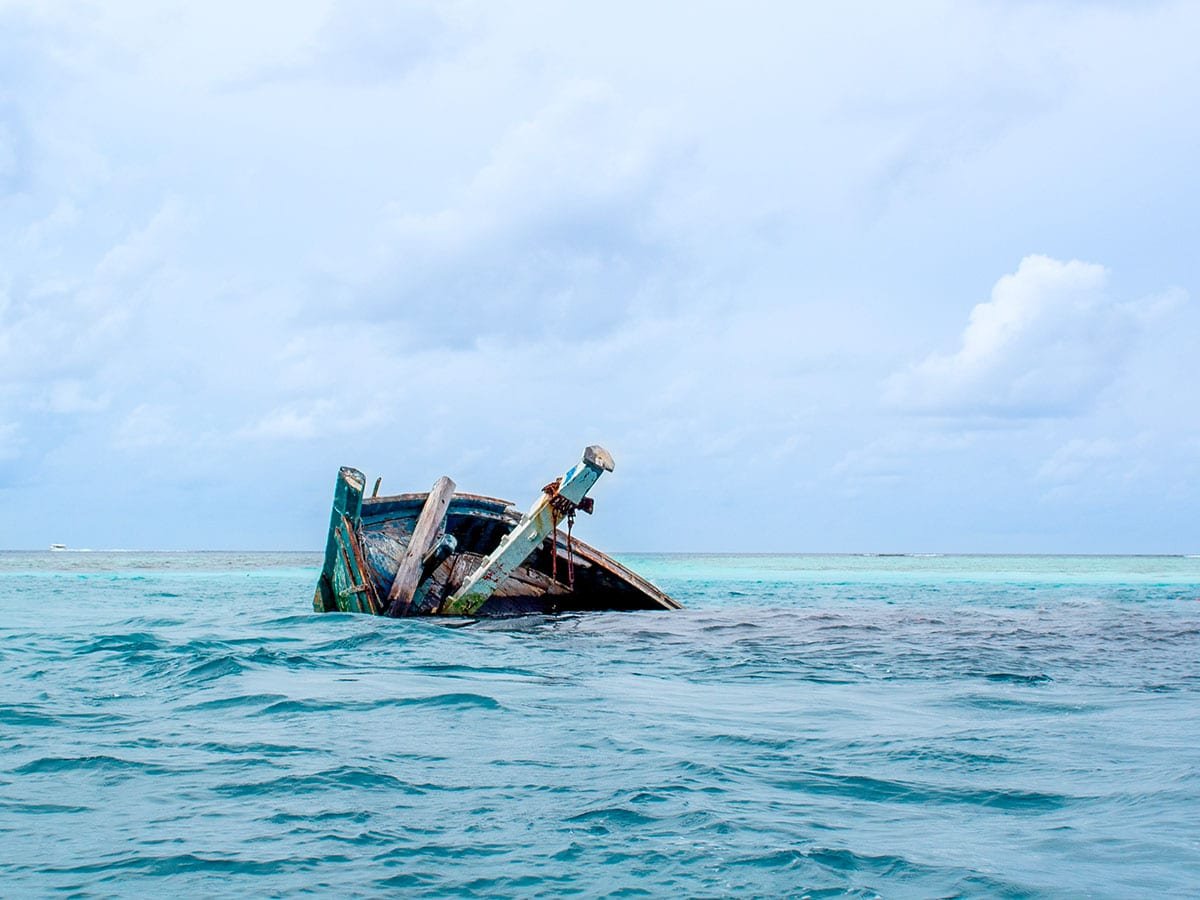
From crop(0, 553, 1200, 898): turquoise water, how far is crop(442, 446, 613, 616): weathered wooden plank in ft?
13.0

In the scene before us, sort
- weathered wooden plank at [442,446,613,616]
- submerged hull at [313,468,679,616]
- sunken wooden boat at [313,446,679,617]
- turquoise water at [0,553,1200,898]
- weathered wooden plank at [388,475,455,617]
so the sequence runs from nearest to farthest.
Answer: turquoise water at [0,553,1200,898]
weathered wooden plank at [442,446,613,616]
sunken wooden boat at [313,446,679,617]
weathered wooden plank at [388,475,455,617]
submerged hull at [313,468,679,616]

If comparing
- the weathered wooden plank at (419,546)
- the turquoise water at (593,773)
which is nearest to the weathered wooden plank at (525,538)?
the weathered wooden plank at (419,546)

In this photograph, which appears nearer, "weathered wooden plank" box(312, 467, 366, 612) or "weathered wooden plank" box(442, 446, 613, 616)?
"weathered wooden plank" box(442, 446, 613, 616)

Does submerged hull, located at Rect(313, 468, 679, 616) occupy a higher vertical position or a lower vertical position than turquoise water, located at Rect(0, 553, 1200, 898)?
higher

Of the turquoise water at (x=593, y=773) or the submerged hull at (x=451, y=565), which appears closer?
the turquoise water at (x=593, y=773)

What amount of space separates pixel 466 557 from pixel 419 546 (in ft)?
6.10

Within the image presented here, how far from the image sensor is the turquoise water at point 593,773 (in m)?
4.19

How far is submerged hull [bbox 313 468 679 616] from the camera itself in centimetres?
1711

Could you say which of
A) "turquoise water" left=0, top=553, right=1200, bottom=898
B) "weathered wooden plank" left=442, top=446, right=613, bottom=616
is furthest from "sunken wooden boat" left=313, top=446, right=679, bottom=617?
"turquoise water" left=0, top=553, right=1200, bottom=898

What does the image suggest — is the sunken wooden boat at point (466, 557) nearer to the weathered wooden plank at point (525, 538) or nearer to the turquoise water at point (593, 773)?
the weathered wooden plank at point (525, 538)

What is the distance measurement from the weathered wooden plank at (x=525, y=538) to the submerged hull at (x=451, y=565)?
0.12 m

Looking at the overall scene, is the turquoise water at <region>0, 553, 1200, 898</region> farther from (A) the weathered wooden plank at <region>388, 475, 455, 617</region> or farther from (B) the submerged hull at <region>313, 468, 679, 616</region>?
(B) the submerged hull at <region>313, 468, 679, 616</region>

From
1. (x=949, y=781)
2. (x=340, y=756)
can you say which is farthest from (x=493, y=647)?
(x=949, y=781)

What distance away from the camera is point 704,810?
16.5ft
